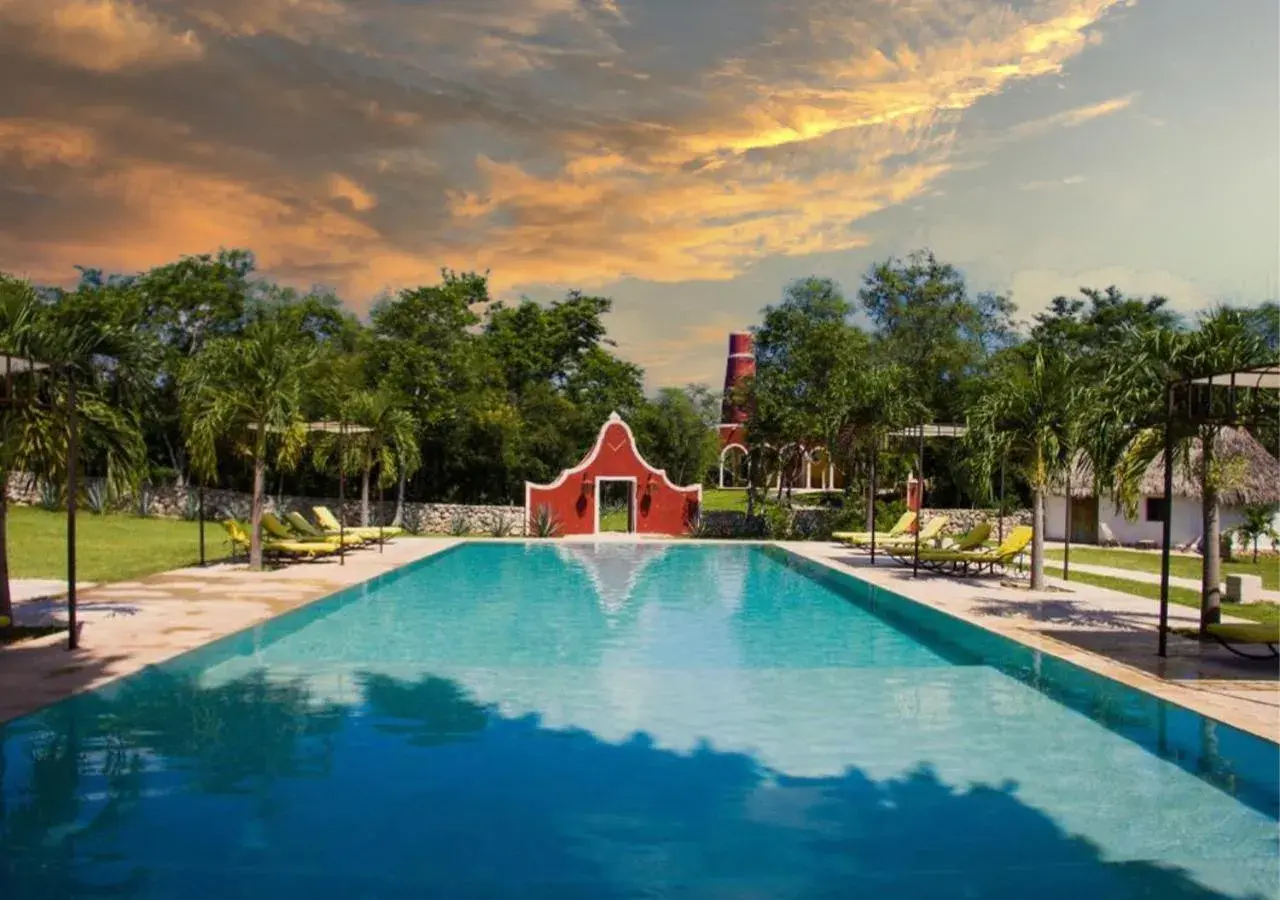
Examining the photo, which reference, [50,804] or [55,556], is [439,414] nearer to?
[55,556]

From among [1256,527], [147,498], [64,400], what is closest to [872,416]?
[1256,527]

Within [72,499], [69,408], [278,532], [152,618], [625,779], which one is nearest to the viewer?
[625,779]

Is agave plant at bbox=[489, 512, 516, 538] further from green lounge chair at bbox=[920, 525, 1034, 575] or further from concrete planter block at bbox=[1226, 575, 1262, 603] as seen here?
concrete planter block at bbox=[1226, 575, 1262, 603]

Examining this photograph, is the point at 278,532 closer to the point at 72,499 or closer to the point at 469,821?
the point at 72,499

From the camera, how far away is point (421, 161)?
2983 centimetres

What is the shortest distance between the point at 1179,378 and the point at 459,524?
23.0 meters

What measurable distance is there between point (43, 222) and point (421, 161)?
10.6 meters

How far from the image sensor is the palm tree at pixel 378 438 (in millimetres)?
25984

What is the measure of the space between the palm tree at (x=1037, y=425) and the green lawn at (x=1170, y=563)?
14.1ft

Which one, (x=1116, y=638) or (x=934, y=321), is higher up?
(x=934, y=321)

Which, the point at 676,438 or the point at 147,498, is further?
the point at 676,438

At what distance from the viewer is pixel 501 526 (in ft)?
98.2

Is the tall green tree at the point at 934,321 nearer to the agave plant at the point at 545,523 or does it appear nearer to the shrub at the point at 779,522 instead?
the shrub at the point at 779,522

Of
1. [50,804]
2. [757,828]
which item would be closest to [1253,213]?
[757,828]
